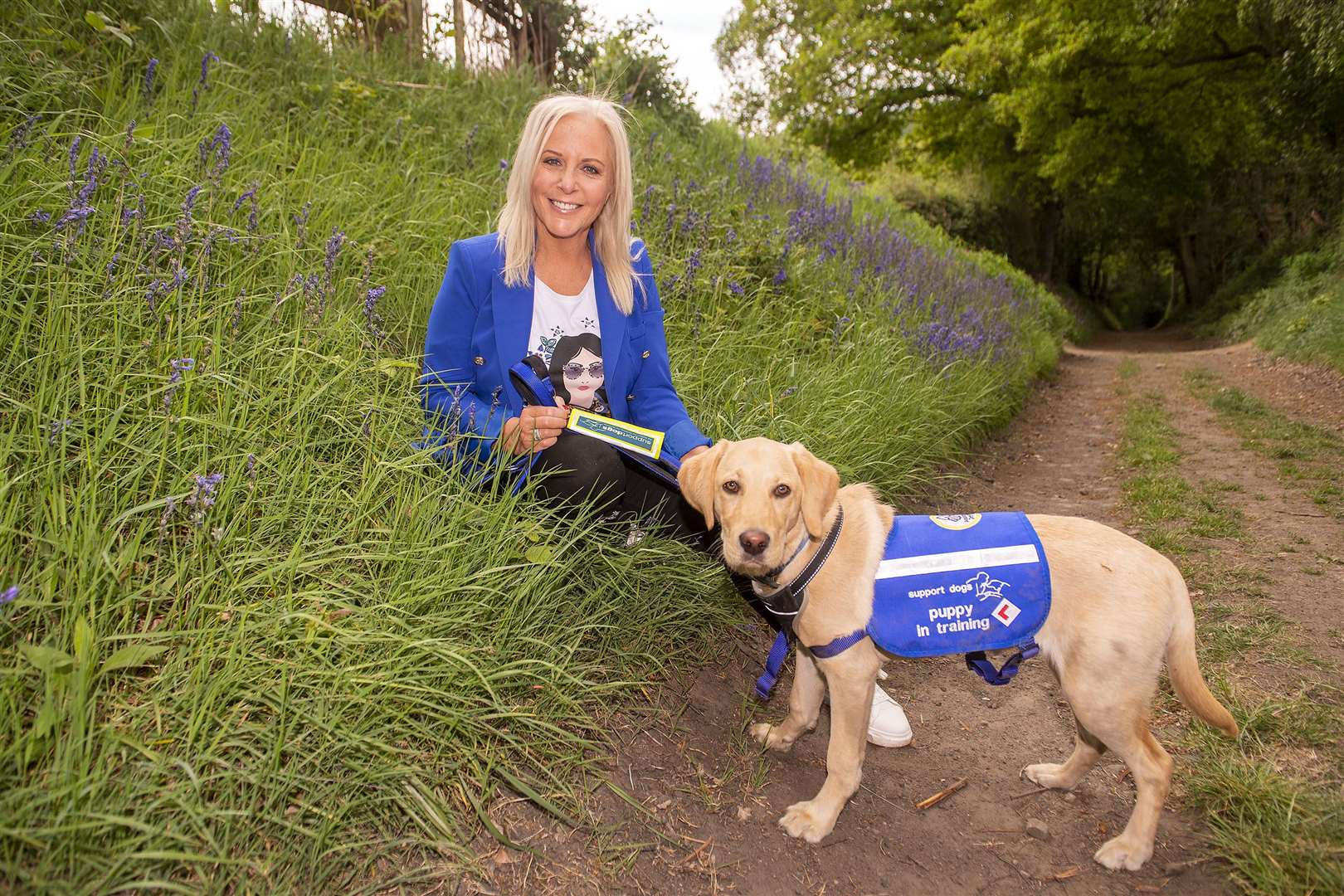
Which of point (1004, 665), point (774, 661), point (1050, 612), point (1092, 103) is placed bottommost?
point (774, 661)

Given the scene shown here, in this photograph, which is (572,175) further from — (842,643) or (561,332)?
(842,643)

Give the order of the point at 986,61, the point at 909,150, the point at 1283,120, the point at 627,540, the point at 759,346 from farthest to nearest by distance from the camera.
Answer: the point at 909,150, the point at 986,61, the point at 1283,120, the point at 759,346, the point at 627,540

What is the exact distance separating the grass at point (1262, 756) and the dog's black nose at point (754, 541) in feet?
5.77

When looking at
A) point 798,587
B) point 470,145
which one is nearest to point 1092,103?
point 470,145

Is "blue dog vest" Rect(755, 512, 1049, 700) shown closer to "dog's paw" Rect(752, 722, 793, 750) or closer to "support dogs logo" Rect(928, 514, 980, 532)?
"support dogs logo" Rect(928, 514, 980, 532)

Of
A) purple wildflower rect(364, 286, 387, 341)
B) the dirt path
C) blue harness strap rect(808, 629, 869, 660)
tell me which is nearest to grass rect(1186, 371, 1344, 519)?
the dirt path

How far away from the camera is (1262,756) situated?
115 inches

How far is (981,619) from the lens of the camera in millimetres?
2736

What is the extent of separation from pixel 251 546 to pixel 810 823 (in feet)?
6.80

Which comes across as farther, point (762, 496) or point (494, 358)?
point (494, 358)

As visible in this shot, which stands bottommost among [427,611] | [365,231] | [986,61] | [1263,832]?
[1263,832]

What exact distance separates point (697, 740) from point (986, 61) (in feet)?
77.9

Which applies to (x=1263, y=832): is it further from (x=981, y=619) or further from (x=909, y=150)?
(x=909, y=150)

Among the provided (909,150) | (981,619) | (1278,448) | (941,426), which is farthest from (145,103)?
(909,150)
